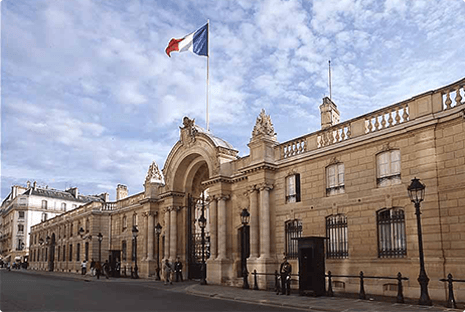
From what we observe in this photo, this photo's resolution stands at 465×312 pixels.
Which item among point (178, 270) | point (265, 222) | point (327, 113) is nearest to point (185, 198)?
point (178, 270)

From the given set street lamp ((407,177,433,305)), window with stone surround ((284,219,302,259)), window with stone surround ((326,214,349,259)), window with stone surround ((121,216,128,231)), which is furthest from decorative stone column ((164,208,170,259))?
street lamp ((407,177,433,305))

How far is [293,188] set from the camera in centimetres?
2394

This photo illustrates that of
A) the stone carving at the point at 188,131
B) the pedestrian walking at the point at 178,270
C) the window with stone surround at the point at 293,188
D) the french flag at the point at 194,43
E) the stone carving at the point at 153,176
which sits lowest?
the pedestrian walking at the point at 178,270

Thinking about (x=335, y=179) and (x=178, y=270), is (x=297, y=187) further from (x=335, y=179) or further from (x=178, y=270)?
(x=178, y=270)

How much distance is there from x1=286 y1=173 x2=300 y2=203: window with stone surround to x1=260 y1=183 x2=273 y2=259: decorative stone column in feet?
3.46

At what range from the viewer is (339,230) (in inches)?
833

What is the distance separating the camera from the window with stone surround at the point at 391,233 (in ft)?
60.4

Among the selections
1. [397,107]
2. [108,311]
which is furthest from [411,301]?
[108,311]

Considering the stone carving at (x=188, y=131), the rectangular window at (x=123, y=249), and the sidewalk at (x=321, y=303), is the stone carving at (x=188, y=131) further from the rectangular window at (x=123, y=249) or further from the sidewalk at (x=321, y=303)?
the rectangular window at (x=123, y=249)

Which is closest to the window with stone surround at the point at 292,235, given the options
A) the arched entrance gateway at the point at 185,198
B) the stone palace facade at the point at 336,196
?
the stone palace facade at the point at 336,196

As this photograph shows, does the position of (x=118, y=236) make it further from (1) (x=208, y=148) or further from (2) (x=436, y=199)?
(2) (x=436, y=199)

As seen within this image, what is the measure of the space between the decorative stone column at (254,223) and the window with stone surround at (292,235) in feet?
5.73

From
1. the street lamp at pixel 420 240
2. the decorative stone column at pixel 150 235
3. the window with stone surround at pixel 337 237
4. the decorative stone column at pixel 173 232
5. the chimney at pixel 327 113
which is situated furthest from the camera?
the decorative stone column at pixel 150 235

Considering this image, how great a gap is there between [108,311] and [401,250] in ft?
37.6
